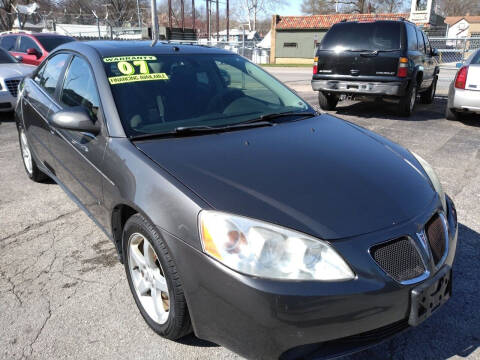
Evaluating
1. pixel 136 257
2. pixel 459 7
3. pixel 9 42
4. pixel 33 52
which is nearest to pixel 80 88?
pixel 136 257

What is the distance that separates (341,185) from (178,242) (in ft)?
2.88

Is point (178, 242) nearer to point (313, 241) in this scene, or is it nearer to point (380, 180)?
point (313, 241)

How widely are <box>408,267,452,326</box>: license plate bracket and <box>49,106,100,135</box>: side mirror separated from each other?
203 cm

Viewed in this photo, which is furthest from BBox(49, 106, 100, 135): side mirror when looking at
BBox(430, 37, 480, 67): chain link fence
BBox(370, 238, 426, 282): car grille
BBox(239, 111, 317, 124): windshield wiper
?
BBox(430, 37, 480, 67): chain link fence

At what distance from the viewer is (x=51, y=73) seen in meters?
3.78

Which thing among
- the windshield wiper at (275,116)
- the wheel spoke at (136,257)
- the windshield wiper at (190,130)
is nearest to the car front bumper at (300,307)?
the wheel spoke at (136,257)

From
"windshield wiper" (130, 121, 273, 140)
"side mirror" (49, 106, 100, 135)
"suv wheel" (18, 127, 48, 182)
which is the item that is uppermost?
"side mirror" (49, 106, 100, 135)

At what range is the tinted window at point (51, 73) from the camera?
11.8ft

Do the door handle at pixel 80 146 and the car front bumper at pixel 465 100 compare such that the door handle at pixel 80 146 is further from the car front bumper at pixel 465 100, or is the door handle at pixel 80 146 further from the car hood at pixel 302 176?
the car front bumper at pixel 465 100

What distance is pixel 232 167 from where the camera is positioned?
2.21 m

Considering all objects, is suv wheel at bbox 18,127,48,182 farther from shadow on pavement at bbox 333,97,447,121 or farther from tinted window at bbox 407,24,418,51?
tinted window at bbox 407,24,418,51

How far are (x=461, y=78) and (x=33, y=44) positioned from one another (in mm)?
10773

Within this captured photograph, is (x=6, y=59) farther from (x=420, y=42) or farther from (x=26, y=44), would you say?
(x=420, y=42)

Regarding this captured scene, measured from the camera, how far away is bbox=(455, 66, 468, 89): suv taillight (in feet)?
23.4
